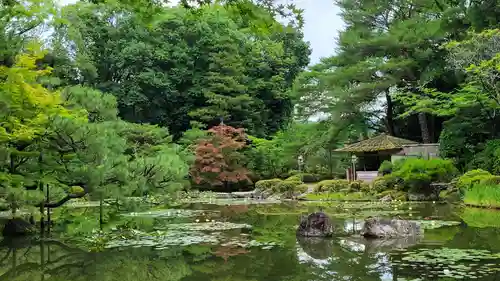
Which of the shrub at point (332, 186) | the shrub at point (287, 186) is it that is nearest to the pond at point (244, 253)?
the shrub at point (332, 186)

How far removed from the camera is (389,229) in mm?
8828

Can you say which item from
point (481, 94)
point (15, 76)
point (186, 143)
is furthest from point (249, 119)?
point (15, 76)

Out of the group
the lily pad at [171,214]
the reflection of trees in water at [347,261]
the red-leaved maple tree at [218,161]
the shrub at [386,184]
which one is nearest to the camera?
the reflection of trees in water at [347,261]

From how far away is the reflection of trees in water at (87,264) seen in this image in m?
6.51

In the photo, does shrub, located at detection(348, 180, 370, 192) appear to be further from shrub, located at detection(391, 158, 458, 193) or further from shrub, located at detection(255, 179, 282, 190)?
shrub, located at detection(255, 179, 282, 190)

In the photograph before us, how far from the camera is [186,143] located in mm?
26625

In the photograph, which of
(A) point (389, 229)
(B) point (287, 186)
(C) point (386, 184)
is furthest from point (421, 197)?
(A) point (389, 229)

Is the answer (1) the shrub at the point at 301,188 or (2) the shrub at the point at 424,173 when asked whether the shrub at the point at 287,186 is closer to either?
(1) the shrub at the point at 301,188

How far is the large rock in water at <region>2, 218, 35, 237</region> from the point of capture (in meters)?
10.4

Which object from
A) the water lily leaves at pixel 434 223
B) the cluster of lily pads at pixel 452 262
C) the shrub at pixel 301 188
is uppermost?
the shrub at pixel 301 188

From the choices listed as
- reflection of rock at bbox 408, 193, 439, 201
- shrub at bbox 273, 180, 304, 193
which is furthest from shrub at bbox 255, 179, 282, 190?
reflection of rock at bbox 408, 193, 439, 201

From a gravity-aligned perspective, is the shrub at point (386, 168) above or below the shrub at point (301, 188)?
above

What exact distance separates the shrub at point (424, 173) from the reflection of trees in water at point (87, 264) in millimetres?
11211

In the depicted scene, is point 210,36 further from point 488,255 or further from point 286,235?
point 488,255
